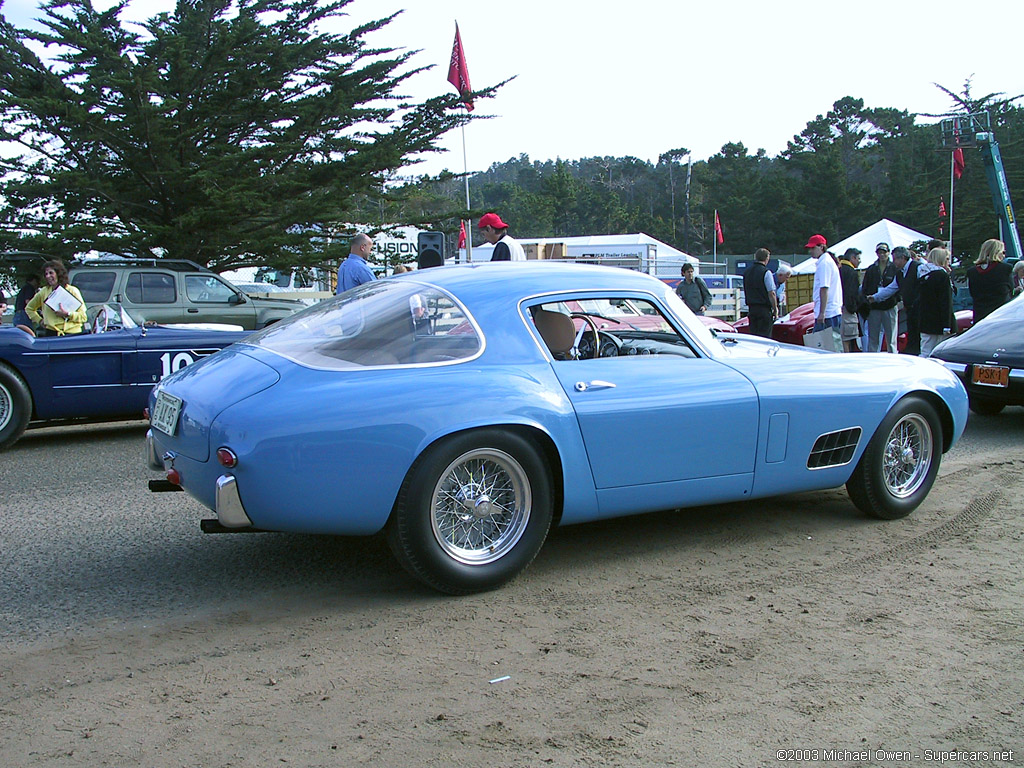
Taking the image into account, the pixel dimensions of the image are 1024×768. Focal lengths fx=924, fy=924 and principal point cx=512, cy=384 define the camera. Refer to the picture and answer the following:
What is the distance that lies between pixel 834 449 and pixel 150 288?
37.7 feet

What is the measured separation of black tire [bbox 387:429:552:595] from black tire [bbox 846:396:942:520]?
196 centimetres

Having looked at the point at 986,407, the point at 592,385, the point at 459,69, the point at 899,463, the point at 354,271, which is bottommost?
the point at 986,407

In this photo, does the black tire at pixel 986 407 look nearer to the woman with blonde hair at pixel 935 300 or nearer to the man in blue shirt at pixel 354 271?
the woman with blonde hair at pixel 935 300

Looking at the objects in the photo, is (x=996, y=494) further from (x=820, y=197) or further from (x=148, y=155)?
(x=820, y=197)

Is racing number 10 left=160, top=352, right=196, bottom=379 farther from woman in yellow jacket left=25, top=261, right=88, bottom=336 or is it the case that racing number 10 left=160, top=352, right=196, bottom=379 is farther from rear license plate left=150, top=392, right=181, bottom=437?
rear license plate left=150, top=392, right=181, bottom=437

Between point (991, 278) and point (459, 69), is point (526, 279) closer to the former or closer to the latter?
point (991, 278)

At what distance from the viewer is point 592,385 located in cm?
412

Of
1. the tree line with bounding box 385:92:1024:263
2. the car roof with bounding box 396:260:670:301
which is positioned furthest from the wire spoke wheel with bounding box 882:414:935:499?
the tree line with bounding box 385:92:1024:263

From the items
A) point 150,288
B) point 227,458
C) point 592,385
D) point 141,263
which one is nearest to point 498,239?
point 592,385

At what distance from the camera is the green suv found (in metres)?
13.3

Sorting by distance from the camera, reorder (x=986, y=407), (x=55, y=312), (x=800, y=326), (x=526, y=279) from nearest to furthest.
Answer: (x=526, y=279) < (x=55, y=312) < (x=986, y=407) < (x=800, y=326)

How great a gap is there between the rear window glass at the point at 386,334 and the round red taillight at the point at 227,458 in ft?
1.68

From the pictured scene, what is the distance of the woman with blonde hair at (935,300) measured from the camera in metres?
10.5

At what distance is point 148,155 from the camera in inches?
658
